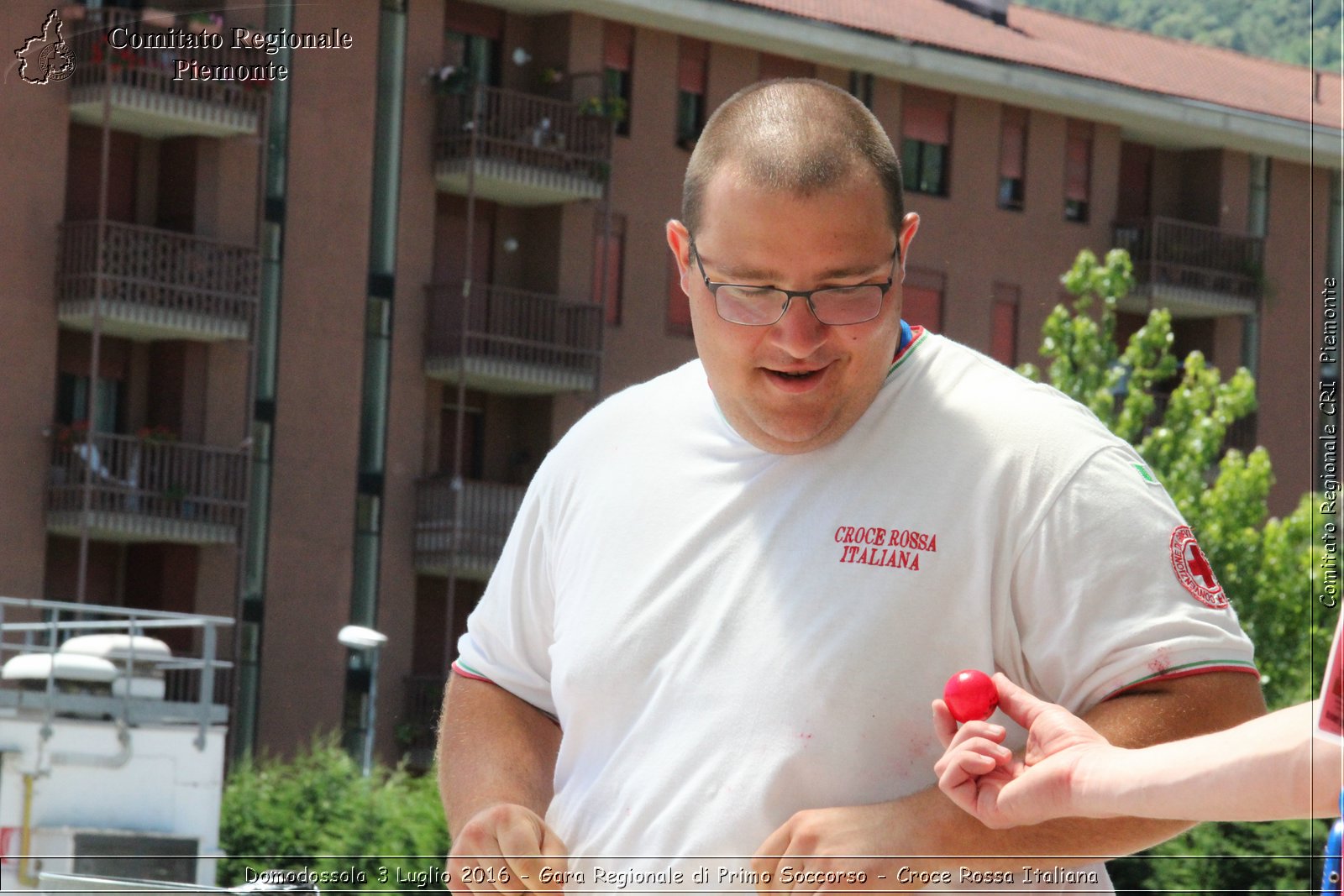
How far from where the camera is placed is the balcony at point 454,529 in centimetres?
2389

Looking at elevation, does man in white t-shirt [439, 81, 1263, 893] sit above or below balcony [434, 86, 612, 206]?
below

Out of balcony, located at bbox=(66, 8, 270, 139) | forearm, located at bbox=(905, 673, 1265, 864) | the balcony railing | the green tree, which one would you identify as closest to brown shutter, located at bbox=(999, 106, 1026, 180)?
the green tree

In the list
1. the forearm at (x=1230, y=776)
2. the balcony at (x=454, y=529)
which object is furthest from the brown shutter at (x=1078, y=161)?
the forearm at (x=1230, y=776)

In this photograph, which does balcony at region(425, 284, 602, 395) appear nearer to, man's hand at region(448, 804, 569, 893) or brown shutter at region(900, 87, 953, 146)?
brown shutter at region(900, 87, 953, 146)

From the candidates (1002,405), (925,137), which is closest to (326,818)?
(925,137)

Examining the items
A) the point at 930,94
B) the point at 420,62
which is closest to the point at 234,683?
the point at 420,62

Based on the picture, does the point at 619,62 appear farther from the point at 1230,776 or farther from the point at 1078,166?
the point at 1230,776

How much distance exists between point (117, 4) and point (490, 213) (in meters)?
4.85

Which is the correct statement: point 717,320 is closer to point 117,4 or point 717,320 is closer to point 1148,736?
point 1148,736

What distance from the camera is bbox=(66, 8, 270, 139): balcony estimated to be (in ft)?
69.1

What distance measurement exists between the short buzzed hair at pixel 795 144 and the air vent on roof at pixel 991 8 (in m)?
17.5

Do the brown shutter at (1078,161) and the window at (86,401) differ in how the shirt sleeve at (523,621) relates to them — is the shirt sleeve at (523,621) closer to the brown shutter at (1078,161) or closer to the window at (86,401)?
the window at (86,401)

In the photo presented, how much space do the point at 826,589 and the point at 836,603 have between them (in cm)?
2

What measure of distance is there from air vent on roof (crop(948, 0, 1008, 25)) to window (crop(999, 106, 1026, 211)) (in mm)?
4230
